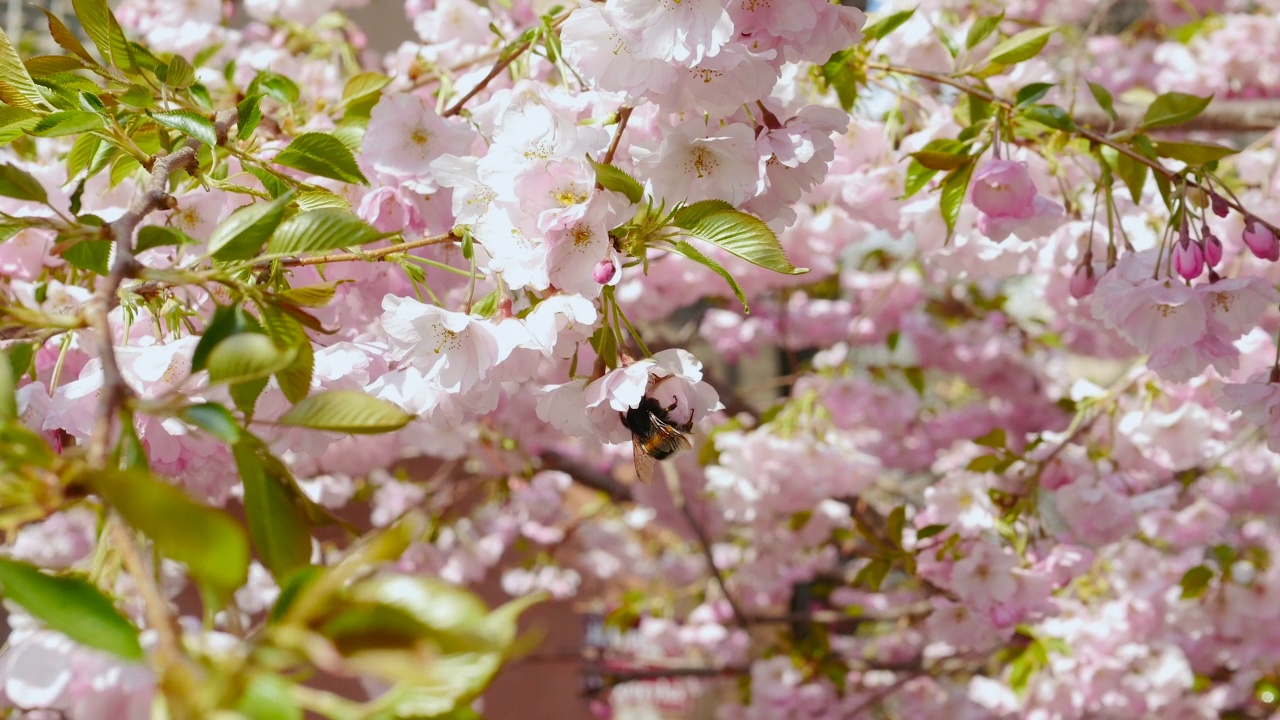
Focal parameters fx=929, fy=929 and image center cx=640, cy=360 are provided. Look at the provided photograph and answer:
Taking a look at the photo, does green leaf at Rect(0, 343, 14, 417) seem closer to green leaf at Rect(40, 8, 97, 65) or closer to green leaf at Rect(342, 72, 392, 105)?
green leaf at Rect(40, 8, 97, 65)

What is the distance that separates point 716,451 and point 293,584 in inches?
79.9

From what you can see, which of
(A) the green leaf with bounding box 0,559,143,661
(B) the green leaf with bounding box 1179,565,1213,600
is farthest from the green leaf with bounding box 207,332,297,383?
(B) the green leaf with bounding box 1179,565,1213,600

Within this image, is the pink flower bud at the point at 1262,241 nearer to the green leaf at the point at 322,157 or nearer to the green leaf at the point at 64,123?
the green leaf at the point at 322,157

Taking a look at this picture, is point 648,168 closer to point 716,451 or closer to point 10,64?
point 10,64

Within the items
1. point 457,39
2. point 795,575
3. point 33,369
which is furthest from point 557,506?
point 33,369

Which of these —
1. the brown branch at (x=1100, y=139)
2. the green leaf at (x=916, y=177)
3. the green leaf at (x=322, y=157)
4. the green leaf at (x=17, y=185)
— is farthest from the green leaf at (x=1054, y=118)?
the green leaf at (x=17, y=185)

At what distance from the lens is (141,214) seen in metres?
0.64

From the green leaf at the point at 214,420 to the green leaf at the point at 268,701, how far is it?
183 mm

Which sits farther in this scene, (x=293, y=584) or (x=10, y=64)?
(x=10, y=64)

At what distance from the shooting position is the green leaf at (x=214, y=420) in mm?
486

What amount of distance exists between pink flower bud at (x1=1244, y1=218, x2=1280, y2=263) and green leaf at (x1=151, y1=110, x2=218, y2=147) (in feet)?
3.39

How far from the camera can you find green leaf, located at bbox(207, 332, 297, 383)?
0.48 metres

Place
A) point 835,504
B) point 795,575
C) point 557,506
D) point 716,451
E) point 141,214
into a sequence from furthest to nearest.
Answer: point 557,506, point 795,575, point 835,504, point 716,451, point 141,214

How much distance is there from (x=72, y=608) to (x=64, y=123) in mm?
517
